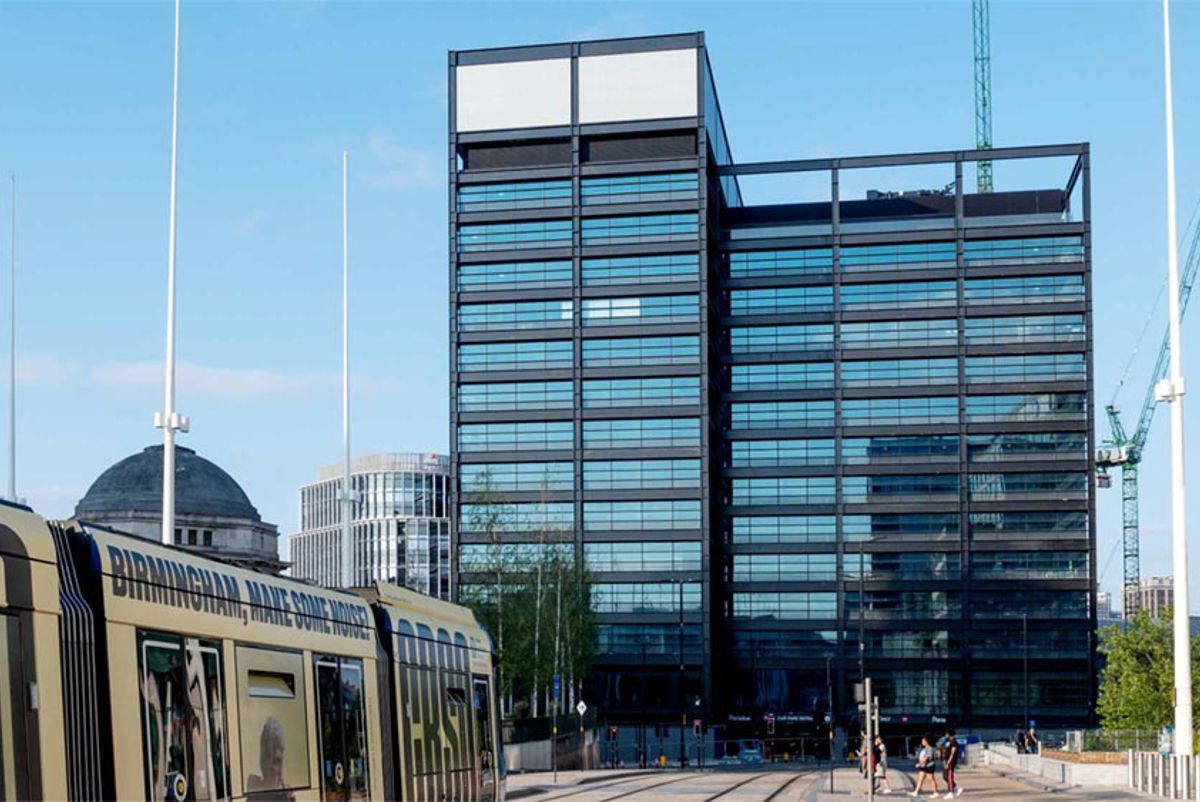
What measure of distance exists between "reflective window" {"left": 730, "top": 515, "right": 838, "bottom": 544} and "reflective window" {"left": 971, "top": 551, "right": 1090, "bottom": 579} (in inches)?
446

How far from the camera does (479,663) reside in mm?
21516

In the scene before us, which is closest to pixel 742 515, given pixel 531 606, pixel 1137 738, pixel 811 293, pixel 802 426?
pixel 802 426

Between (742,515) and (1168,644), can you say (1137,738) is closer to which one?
(1168,644)

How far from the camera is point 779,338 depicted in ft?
422

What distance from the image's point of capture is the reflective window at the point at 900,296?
12481 cm

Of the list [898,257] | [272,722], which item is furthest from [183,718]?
[898,257]

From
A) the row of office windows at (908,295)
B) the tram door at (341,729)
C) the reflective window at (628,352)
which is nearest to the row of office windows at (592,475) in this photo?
the reflective window at (628,352)

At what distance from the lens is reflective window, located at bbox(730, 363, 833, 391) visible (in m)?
128

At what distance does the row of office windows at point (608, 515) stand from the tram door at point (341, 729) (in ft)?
338

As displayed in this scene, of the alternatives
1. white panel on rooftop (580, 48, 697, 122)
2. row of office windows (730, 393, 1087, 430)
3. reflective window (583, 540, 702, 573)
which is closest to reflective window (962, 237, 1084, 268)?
row of office windows (730, 393, 1087, 430)

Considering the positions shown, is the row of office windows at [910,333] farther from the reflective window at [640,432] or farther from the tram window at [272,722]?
the tram window at [272,722]

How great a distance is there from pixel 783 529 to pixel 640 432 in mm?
14627

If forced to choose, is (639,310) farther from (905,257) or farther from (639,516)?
(905,257)

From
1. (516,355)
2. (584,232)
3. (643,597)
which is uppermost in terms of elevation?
(584,232)
